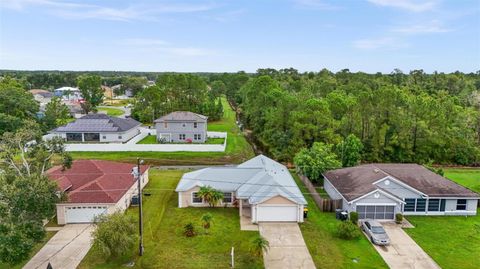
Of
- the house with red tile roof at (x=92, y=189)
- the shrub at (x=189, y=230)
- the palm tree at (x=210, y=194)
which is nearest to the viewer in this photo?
the shrub at (x=189, y=230)

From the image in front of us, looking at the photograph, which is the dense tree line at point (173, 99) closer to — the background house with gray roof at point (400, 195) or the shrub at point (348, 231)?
the background house with gray roof at point (400, 195)

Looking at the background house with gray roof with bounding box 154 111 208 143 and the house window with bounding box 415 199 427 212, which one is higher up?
the background house with gray roof with bounding box 154 111 208 143

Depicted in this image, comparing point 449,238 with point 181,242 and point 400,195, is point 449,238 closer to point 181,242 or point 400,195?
point 400,195

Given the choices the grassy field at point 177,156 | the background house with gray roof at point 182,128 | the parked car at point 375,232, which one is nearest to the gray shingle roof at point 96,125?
the background house with gray roof at point 182,128

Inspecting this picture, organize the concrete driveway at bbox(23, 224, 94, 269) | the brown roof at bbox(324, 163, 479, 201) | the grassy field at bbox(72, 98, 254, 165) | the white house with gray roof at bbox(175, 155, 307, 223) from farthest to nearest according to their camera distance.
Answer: the grassy field at bbox(72, 98, 254, 165)
the brown roof at bbox(324, 163, 479, 201)
the white house with gray roof at bbox(175, 155, 307, 223)
the concrete driveway at bbox(23, 224, 94, 269)

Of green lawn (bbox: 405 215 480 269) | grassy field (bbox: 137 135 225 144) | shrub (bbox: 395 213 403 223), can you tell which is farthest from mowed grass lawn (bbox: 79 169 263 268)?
grassy field (bbox: 137 135 225 144)

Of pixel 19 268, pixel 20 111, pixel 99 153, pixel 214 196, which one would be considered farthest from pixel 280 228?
pixel 20 111

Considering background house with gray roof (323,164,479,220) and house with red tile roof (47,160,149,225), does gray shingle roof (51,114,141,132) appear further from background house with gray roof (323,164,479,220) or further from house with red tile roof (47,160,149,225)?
background house with gray roof (323,164,479,220)
